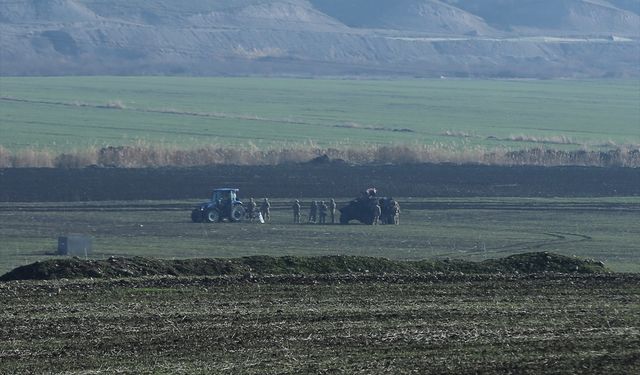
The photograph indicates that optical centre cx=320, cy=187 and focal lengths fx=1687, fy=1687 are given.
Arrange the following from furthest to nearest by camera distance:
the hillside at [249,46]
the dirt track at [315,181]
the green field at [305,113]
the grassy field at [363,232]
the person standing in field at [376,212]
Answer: the hillside at [249,46], the green field at [305,113], the dirt track at [315,181], the person standing in field at [376,212], the grassy field at [363,232]

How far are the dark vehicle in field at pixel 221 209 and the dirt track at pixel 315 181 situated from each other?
214 inches

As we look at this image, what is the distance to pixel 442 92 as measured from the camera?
13362 cm

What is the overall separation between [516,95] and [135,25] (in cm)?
5690

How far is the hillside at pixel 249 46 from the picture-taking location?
161 m

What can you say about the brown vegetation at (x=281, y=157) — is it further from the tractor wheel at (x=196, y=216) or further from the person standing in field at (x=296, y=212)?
the person standing in field at (x=296, y=212)

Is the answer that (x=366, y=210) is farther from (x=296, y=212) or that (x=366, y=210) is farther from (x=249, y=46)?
(x=249, y=46)

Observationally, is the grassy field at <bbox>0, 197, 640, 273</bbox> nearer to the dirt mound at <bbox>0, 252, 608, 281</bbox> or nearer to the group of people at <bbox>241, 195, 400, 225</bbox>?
the group of people at <bbox>241, 195, 400, 225</bbox>

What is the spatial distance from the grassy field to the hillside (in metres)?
103

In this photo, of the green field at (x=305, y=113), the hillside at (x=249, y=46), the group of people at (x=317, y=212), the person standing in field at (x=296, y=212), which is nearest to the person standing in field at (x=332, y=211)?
the group of people at (x=317, y=212)

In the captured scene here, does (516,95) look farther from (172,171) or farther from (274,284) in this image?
(274,284)

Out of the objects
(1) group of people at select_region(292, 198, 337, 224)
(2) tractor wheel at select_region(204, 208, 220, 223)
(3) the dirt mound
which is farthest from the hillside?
(3) the dirt mound

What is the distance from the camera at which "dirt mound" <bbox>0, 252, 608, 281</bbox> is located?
2712 centimetres

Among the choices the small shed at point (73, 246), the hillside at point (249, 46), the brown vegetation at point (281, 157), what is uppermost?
the hillside at point (249, 46)

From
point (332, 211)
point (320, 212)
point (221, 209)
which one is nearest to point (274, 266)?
point (320, 212)
